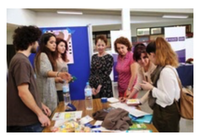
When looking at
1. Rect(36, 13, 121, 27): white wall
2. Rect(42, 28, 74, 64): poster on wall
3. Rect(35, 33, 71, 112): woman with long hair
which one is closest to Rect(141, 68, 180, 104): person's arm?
Rect(35, 33, 71, 112): woman with long hair

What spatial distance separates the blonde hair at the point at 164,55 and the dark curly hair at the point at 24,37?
95 cm

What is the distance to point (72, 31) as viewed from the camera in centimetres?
314

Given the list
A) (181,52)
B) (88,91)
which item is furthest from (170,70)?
(181,52)

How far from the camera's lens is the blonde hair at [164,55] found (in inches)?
52.7

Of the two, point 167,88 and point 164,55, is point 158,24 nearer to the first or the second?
point 164,55

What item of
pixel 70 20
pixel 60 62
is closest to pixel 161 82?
pixel 60 62

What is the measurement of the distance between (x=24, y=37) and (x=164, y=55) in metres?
1.06

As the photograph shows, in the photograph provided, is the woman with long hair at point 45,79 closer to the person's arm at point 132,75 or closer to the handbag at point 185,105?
the person's arm at point 132,75

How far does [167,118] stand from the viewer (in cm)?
134

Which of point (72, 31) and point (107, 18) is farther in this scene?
point (107, 18)

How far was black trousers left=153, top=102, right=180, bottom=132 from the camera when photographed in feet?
4.40
